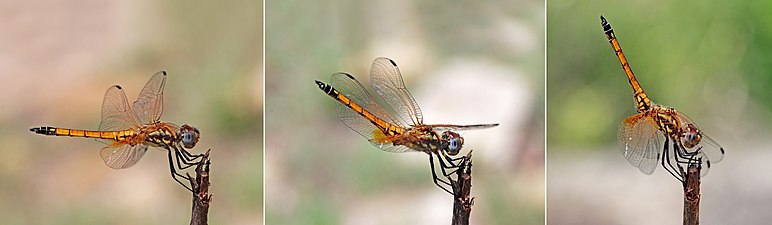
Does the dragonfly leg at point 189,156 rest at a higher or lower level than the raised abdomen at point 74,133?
lower

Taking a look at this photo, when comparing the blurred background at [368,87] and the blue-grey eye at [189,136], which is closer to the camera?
the blue-grey eye at [189,136]

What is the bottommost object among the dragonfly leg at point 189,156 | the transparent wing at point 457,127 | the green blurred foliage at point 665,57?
the dragonfly leg at point 189,156

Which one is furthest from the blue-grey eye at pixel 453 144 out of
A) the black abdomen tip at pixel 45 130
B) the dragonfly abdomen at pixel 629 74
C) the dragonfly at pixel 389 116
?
the black abdomen tip at pixel 45 130

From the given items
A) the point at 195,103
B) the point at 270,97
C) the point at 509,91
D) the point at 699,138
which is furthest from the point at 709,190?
the point at 195,103

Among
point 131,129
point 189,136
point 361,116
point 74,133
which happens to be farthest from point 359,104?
point 74,133

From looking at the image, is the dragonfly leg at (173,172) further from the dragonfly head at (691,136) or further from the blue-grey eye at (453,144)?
the dragonfly head at (691,136)

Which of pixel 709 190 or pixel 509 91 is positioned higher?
pixel 509 91

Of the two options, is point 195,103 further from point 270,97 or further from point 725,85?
point 725,85
